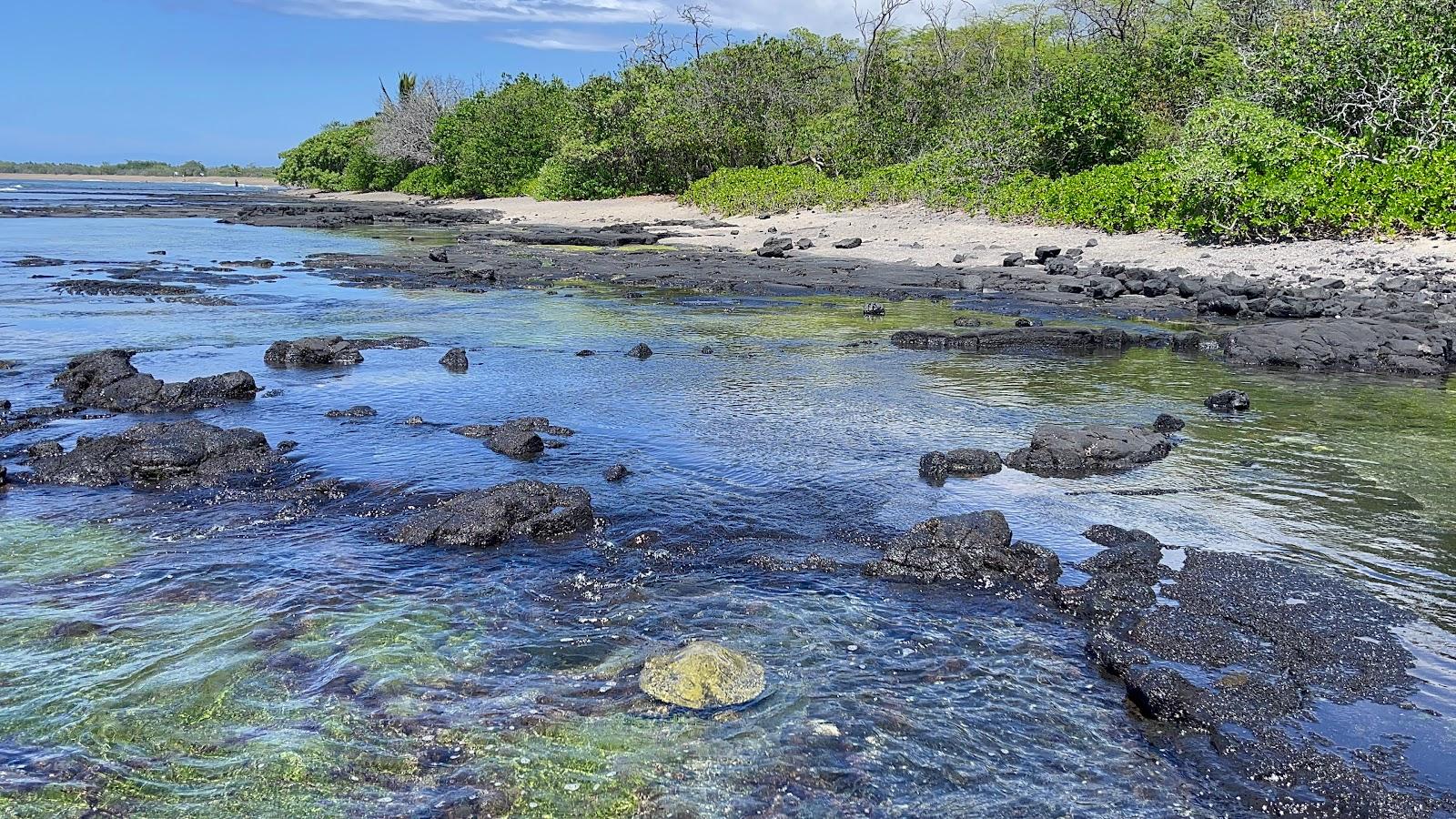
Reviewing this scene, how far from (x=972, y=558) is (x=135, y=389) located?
8.49 meters

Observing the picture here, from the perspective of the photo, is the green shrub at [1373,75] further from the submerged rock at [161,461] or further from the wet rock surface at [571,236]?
the submerged rock at [161,461]

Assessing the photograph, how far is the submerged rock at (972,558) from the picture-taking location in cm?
606

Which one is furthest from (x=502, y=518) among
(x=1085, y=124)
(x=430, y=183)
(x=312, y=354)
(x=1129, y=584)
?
(x=430, y=183)

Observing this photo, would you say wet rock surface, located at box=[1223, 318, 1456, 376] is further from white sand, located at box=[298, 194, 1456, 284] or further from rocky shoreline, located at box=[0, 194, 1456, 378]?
white sand, located at box=[298, 194, 1456, 284]

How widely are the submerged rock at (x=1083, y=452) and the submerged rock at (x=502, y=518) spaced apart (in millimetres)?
3630

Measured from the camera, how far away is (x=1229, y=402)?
34.3ft

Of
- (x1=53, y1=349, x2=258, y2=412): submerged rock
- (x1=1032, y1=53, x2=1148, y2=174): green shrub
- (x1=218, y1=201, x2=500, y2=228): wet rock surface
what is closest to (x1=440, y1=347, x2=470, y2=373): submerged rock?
(x1=53, y1=349, x2=258, y2=412): submerged rock

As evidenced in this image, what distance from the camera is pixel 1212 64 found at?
30.2m

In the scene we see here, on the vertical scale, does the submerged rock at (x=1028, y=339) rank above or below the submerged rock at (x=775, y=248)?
below

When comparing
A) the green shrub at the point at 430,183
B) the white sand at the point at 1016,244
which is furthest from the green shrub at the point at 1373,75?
the green shrub at the point at 430,183

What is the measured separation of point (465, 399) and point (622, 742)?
286 inches

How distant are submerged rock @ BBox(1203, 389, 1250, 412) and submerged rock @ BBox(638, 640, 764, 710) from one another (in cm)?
739

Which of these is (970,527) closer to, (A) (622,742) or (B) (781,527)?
(B) (781,527)

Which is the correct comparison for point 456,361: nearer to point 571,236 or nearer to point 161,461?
point 161,461
